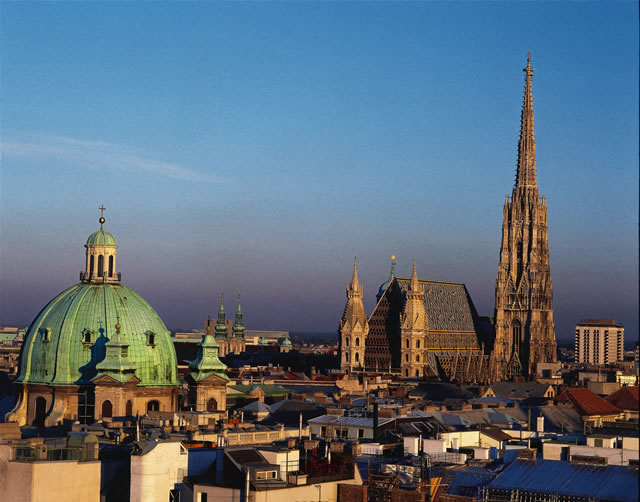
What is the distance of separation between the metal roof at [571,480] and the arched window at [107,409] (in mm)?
48065

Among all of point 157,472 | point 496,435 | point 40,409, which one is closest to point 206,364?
point 40,409

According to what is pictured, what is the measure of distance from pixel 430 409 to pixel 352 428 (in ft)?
90.9

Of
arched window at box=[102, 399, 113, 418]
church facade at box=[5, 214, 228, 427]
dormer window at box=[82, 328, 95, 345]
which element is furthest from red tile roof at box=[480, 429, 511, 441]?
dormer window at box=[82, 328, 95, 345]

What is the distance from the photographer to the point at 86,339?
332 ft

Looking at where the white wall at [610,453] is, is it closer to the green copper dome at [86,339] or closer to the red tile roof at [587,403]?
the green copper dome at [86,339]

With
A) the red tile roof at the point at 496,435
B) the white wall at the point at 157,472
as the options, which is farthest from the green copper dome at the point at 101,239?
the white wall at the point at 157,472

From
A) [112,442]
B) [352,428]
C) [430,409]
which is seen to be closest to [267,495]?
[112,442]

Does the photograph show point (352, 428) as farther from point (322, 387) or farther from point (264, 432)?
point (322, 387)

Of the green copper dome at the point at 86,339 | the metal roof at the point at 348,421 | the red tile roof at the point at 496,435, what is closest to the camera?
the red tile roof at the point at 496,435

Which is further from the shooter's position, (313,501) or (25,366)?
(25,366)

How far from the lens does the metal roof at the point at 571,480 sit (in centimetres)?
5034

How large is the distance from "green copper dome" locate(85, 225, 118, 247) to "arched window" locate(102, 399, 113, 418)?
13.2 meters

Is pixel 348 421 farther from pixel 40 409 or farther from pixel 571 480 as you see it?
pixel 571 480

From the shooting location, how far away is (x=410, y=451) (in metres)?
72.3
